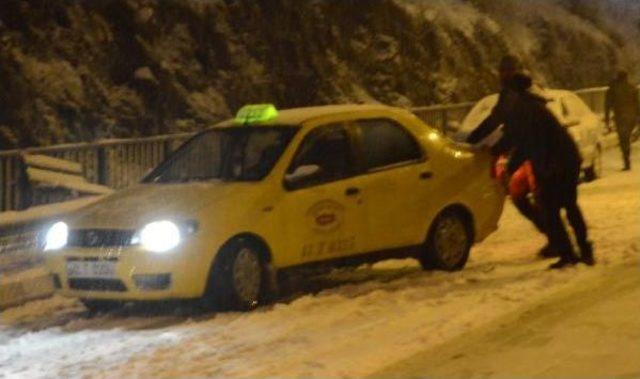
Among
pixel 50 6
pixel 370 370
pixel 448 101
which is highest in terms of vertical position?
pixel 50 6

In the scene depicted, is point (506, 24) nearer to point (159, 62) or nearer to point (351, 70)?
point (351, 70)

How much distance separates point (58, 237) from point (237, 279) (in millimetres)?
1607

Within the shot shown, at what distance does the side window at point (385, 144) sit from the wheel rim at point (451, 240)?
26.8 inches

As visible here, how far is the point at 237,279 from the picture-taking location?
32.7 ft

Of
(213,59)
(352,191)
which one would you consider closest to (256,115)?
(352,191)

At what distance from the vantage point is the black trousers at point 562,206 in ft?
37.3

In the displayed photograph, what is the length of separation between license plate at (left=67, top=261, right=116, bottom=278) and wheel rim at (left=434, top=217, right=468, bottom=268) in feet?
10.4

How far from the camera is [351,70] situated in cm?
2789

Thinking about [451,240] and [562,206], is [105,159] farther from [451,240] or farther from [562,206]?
[562,206]

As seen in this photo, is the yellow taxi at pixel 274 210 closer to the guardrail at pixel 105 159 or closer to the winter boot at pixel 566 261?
the winter boot at pixel 566 261

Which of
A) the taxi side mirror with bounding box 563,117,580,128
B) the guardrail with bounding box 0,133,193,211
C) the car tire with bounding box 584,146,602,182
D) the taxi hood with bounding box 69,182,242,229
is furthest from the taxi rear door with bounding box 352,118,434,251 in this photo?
the car tire with bounding box 584,146,602,182

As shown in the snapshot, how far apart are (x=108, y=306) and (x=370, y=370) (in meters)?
3.48

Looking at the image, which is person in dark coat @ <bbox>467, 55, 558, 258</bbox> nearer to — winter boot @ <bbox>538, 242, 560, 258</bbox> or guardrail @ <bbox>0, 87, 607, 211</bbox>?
winter boot @ <bbox>538, 242, 560, 258</bbox>

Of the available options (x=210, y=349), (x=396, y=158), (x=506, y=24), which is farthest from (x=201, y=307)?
(x=506, y=24)
